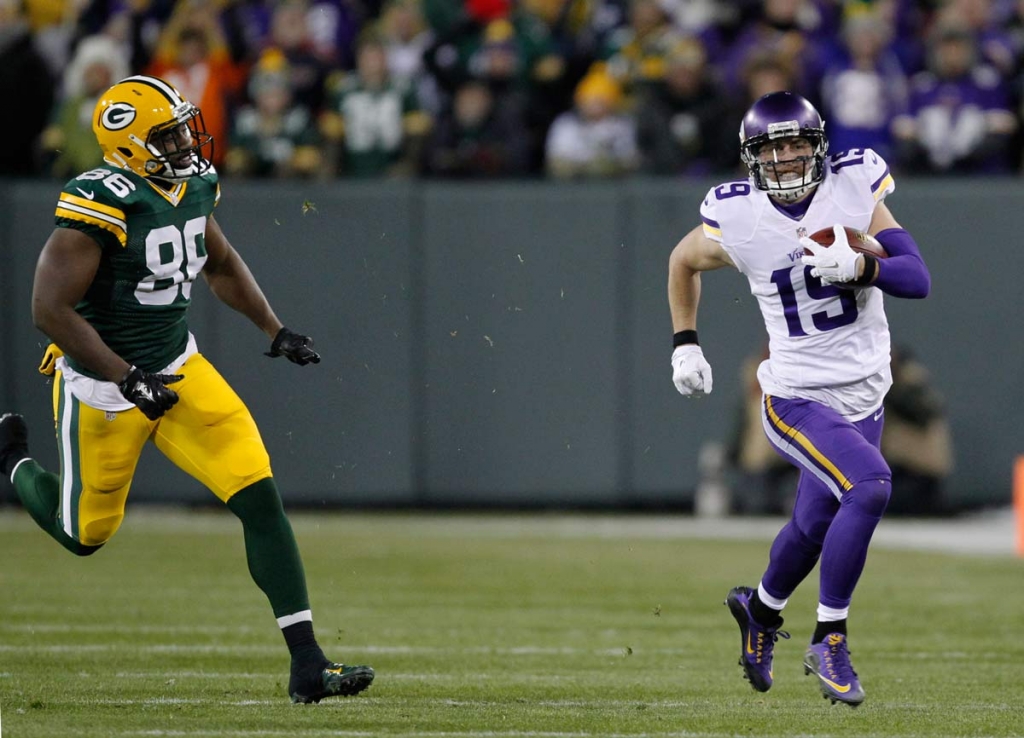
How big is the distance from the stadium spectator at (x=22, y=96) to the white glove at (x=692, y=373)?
7.77m

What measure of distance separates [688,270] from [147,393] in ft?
5.84

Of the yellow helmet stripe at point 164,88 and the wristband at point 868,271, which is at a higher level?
the yellow helmet stripe at point 164,88

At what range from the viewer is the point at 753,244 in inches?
215

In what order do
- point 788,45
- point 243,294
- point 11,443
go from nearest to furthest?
point 243,294 < point 11,443 < point 788,45

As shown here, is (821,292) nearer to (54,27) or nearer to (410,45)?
(410,45)

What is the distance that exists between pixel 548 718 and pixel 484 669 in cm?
113

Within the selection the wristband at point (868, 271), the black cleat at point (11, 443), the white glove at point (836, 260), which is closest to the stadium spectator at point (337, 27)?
the black cleat at point (11, 443)

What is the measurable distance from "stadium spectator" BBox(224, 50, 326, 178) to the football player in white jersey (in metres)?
6.56

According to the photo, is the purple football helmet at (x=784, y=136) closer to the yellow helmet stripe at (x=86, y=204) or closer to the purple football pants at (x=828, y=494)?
the purple football pants at (x=828, y=494)

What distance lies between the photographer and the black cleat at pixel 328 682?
5.13m

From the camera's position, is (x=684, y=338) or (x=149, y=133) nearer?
(x=149, y=133)

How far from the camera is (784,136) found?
535cm

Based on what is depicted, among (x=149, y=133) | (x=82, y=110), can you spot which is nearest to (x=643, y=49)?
(x=82, y=110)

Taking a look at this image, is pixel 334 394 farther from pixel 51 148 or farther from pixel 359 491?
pixel 51 148
